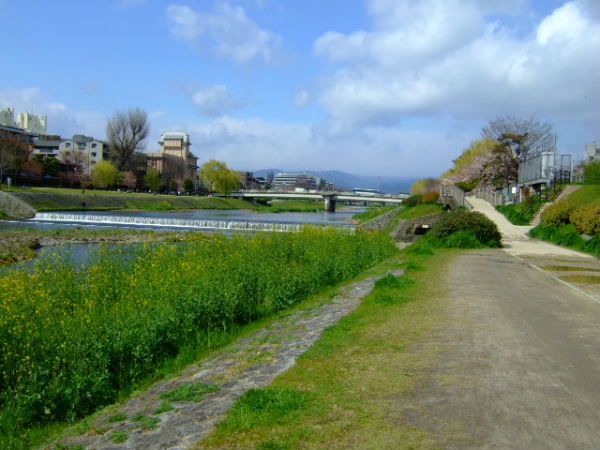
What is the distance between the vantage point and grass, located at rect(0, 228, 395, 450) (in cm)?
712

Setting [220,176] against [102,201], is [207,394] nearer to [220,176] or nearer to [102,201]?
[102,201]

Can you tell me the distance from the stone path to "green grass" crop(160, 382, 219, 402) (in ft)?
0.22

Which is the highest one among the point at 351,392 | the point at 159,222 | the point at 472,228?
the point at 472,228

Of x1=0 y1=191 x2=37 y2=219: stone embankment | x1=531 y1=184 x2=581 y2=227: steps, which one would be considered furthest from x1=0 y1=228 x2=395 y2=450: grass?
x1=0 y1=191 x2=37 y2=219: stone embankment

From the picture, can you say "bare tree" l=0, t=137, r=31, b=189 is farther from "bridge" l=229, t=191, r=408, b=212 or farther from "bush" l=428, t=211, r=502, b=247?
"bush" l=428, t=211, r=502, b=247

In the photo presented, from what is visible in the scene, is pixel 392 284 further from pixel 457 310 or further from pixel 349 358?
pixel 349 358

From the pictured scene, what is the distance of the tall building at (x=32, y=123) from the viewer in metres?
141

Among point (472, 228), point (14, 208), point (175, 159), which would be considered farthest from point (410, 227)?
point (175, 159)

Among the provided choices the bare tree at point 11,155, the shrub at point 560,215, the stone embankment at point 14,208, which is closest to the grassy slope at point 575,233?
the shrub at point 560,215

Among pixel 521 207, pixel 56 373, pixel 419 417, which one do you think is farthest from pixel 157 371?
pixel 521 207

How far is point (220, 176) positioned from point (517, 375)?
4178 inches

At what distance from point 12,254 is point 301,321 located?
20.1 meters

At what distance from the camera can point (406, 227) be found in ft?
103

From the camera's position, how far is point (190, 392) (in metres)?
6.34
